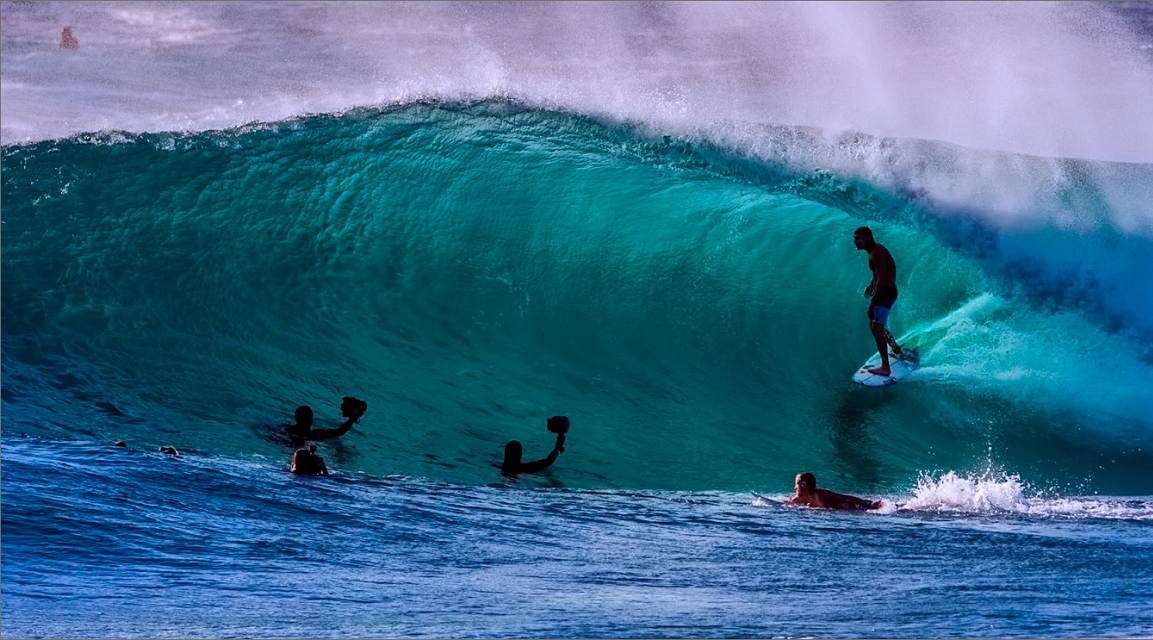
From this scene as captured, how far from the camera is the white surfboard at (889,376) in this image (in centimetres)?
1012

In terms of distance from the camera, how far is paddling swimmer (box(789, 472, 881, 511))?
7684 mm

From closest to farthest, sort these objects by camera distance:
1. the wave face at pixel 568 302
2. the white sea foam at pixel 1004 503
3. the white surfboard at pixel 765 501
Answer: the white sea foam at pixel 1004 503, the white surfboard at pixel 765 501, the wave face at pixel 568 302

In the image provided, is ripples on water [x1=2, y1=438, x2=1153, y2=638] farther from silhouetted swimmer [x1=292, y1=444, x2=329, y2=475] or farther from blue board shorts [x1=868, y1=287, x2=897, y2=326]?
blue board shorts [x1=868, y1=287, x2=897, y2=326]

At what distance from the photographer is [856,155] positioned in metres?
12.8

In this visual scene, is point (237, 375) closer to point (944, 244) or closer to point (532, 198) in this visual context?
point (532, 198)

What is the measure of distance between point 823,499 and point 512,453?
7.20 feet

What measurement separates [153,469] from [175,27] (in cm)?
1854

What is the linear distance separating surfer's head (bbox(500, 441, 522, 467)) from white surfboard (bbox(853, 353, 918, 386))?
3367mm

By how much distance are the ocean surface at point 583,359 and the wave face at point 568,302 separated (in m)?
0.04

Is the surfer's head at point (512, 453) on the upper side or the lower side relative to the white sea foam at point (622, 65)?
lower

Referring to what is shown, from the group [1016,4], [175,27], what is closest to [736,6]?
[1016,4]

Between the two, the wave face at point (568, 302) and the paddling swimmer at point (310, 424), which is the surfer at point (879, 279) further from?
the paddling swimmer at point (310, 424)

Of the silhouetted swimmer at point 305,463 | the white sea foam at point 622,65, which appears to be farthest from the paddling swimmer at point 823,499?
the white sea foam at point 622,65

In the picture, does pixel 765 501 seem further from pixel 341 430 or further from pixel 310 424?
pixel 310 424
